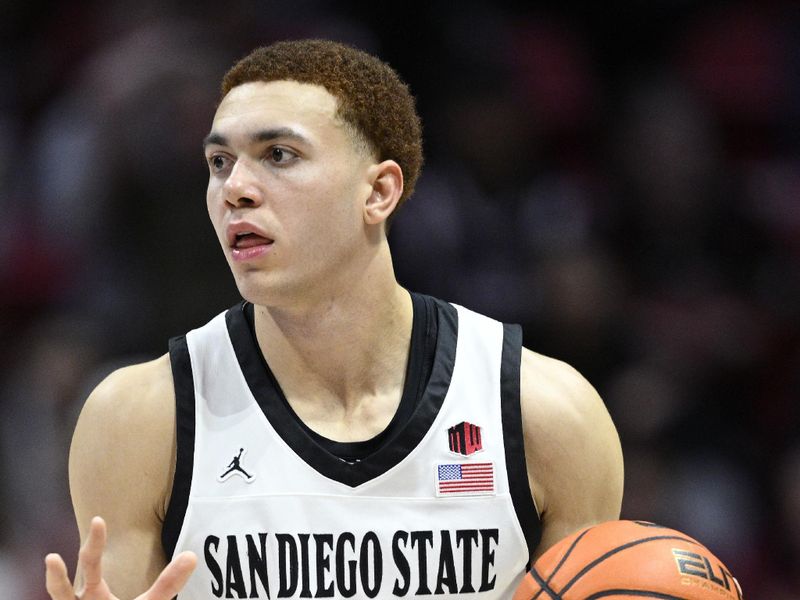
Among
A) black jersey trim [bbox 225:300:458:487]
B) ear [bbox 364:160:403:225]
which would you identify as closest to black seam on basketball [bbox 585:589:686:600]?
black jersey trim [bbox 225:300:458:487]

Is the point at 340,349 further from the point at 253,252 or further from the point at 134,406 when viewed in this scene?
the point at 134,406

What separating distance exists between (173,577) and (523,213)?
391 cm

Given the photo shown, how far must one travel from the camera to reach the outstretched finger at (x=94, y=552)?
278cm

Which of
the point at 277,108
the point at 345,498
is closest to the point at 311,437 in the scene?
the point at 345,498

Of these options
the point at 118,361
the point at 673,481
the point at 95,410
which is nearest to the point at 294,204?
the point at 95,410

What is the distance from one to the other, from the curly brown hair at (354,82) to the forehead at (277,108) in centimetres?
3

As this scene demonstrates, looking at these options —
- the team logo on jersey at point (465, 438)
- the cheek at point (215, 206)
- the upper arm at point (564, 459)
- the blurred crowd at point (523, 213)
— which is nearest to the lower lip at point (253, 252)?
the cheek at point (215, 206)

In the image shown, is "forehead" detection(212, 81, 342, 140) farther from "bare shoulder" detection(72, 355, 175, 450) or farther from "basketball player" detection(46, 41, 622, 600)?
"bare shoulder" detection(72, 355, 175, 450)

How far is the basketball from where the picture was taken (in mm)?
2777

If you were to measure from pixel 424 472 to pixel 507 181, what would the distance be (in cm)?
333

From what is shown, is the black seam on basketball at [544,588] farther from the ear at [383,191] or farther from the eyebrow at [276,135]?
the eyebrow at [276,135]

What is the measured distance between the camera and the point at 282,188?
330cm

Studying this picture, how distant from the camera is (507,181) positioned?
257 inches

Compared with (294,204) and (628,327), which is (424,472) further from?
(628,327)
